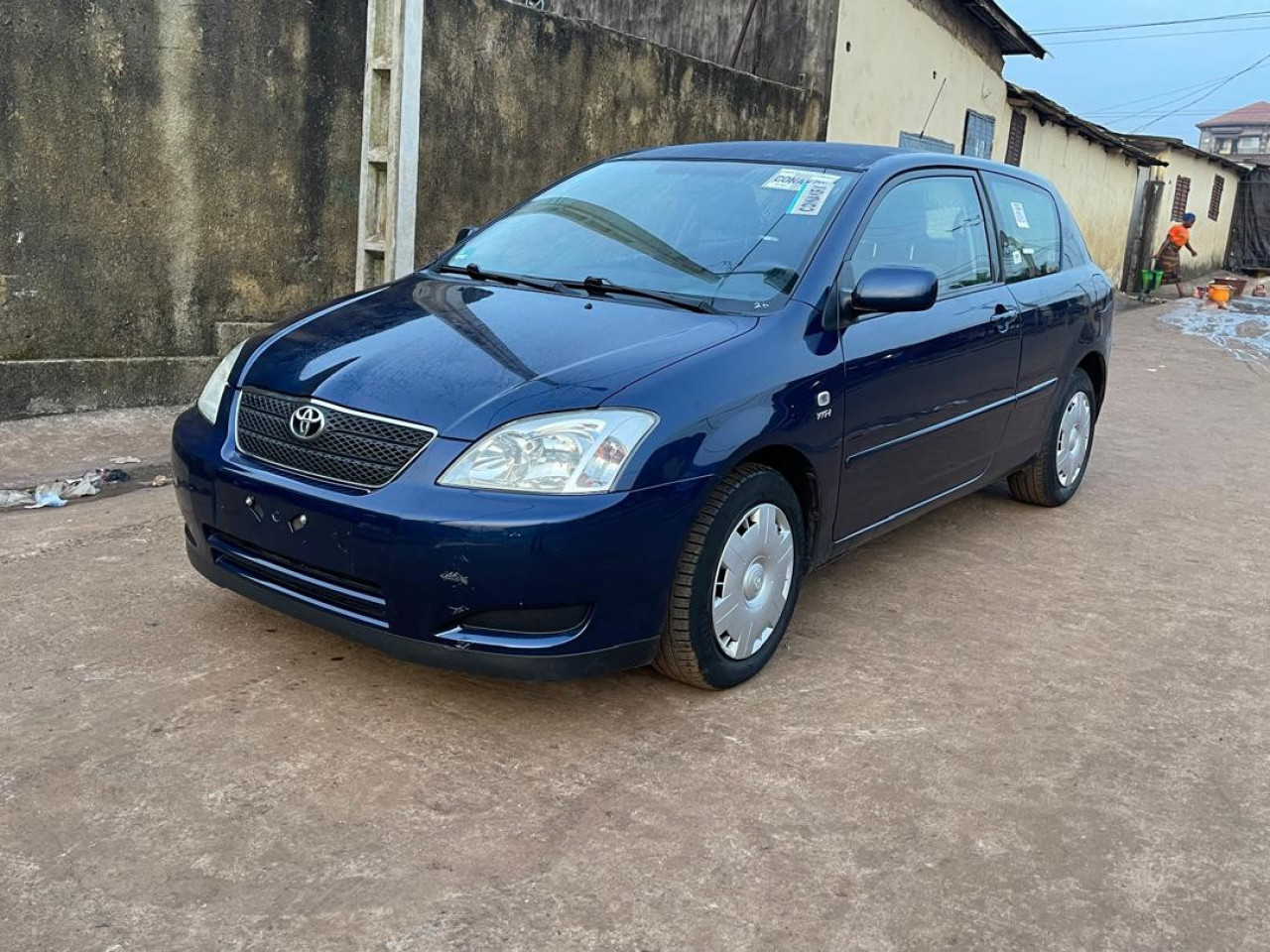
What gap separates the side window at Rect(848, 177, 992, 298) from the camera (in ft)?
13.6

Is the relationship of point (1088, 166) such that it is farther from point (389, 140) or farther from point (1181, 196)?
point (389, 140)

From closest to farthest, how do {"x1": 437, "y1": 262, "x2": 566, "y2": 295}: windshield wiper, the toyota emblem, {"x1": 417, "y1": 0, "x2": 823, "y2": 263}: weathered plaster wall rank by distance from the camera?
1. the toyota emblem
2. {"x1": 437, "y1": 262, "x2": 566, "y2": 295}: windshield wiper
3. {"x1": 417, "y1": 0, "x2": 823, "y2": 263}: weathered plaster wall

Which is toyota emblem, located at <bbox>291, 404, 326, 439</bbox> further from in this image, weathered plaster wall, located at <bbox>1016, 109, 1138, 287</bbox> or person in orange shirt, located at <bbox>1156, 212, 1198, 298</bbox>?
person in orange shirt, located at <bbox>1156, 212, 1198, 298</bbox>

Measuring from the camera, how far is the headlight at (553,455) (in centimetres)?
298

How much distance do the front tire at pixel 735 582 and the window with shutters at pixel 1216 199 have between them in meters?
31.3

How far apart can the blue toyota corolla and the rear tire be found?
3.47 feet

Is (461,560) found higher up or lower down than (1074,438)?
higher up

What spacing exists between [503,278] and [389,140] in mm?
3043

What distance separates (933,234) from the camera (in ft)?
14.8

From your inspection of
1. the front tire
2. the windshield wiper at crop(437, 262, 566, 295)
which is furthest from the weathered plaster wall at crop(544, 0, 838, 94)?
the front tire

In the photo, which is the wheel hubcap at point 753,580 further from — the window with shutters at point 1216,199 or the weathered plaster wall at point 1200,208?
the window with shutters at point 1216,199

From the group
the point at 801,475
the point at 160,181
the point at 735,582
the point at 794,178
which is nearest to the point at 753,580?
the point at 735,582

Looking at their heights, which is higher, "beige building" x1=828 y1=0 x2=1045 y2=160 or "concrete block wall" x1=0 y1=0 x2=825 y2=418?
"beige building" x1=828 y1=0 x2=1045 y2=160

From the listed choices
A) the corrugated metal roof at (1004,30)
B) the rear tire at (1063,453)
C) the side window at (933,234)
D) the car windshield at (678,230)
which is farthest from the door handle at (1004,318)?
the corrugated metal roof at (1004,30)
